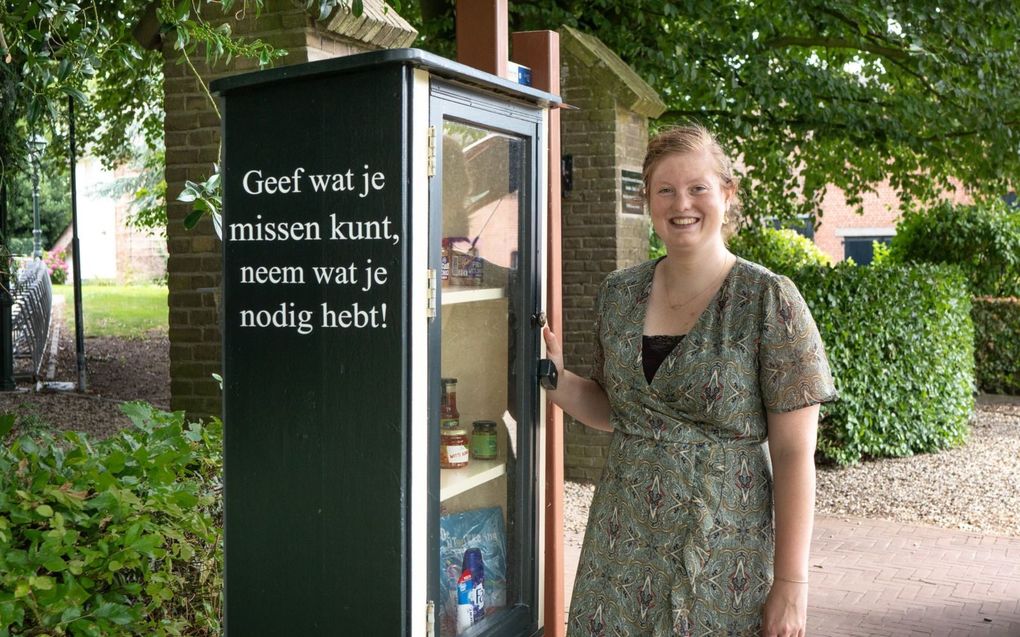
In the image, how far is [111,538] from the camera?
3.05m

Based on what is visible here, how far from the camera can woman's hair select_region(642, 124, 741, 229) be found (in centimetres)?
246

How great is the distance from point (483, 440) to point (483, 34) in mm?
1192

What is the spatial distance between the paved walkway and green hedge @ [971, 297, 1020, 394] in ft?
22.9

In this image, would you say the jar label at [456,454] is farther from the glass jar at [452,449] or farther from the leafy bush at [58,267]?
the leafy bush at [58,267]

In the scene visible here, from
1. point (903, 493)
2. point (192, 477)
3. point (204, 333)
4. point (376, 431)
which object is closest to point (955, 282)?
point (903, 493)

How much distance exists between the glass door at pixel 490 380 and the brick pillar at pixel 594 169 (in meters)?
4.43

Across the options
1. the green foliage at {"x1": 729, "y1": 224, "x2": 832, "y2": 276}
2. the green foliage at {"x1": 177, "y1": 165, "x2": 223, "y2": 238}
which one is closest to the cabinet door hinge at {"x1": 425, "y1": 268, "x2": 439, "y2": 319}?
the green foliage at {"x1": 177, "y1": 165, "x2": 223, "y2": 238}

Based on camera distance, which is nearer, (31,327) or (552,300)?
(552,300)

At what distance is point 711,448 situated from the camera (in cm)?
238

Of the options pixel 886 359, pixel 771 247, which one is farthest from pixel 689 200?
pixel 771 247

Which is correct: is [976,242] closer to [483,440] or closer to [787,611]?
[483,440]

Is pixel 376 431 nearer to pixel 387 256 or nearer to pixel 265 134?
Result: pixel 387 256

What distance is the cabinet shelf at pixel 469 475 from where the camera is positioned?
8.87 ft

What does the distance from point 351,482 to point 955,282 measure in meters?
9.18
